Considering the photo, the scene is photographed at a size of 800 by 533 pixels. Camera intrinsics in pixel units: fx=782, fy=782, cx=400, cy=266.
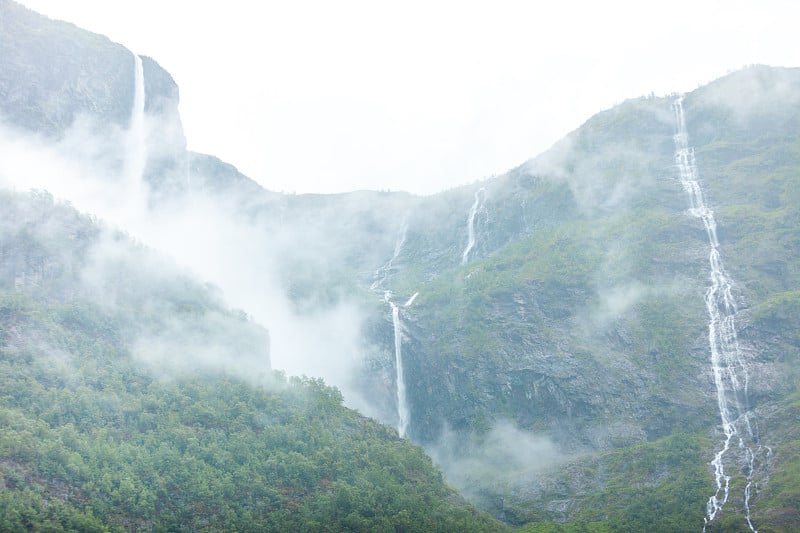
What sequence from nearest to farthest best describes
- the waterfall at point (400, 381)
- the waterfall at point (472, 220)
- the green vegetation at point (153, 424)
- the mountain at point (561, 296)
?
the green vegetation at point (153, 424), the mountain at point (561, 296), the waterfall at point (400, 381), the waterfall at point (472, 220)

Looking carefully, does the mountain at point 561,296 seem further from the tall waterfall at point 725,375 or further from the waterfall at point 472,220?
the waterfall at point 472,220

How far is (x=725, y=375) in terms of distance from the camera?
111 meters

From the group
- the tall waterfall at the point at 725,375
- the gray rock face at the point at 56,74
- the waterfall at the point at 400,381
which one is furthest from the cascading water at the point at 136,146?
the tall waterfall at the point at 725,375

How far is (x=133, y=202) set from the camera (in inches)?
5630

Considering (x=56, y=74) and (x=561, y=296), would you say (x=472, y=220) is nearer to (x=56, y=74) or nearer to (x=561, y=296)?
(x=561, y=296)

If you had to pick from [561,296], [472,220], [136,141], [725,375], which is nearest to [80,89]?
[136,141]

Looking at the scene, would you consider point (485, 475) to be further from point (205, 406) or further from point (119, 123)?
point (119, 123)

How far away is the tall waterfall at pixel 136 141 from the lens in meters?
141

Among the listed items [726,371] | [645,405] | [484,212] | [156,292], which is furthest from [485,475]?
[484,212]

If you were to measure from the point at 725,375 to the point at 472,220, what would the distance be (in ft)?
254

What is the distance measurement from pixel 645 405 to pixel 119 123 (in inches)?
3936

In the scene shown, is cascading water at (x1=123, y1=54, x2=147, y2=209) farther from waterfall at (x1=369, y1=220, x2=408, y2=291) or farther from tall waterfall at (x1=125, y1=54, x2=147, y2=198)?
waterfall at (x1=369, y1=220, x2=408, y2=291)

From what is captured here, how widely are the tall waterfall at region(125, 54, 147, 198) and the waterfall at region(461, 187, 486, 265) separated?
2721 inches

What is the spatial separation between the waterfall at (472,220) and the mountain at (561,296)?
0.48 m
